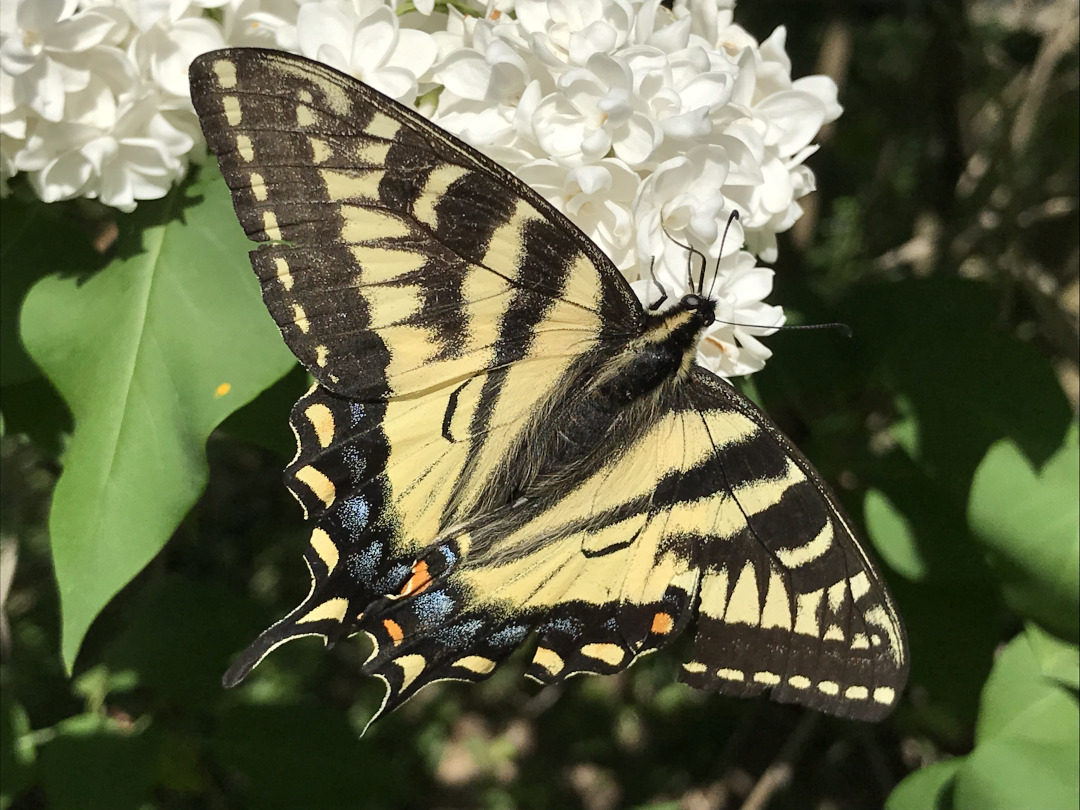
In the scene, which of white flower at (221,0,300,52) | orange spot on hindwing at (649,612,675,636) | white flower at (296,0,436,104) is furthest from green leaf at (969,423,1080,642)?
white flower at (221,0,300,52)

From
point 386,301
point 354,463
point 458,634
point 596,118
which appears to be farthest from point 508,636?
point 596,118

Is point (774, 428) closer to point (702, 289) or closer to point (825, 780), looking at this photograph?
point (702, 289)

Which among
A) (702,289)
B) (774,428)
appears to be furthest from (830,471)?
(702,289)

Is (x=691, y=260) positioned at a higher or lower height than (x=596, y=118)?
lower

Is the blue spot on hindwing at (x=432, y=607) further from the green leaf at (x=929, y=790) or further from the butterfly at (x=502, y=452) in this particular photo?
the green leaf at (x=929, y=790)

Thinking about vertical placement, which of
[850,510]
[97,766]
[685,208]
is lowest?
[97,766]

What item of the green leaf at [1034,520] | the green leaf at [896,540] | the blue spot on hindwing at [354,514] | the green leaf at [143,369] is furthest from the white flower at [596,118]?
the green leaf at [896,540]

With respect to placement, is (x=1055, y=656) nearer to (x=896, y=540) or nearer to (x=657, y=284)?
(x=896, y=540)
